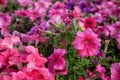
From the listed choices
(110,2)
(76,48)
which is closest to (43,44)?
(76,48)

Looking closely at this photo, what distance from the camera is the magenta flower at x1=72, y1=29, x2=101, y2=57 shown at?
Answer: 2418mm

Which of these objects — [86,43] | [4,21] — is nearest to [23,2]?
[4,21]

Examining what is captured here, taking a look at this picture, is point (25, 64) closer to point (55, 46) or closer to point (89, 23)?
point (55, 46)

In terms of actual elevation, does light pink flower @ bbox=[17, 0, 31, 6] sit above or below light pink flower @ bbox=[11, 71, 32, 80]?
above

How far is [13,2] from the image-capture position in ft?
15.2

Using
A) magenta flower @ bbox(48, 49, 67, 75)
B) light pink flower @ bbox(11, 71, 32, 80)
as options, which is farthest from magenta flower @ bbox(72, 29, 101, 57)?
light pink flower @ bbox(11, 71, 32, 80)

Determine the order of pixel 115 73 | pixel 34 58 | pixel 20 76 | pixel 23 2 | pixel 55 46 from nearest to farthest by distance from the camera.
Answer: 1. pixel 20 76
2. pixel 34 58
3. pixel 115 73
4. pixel 55 46
5. pixel 23 2

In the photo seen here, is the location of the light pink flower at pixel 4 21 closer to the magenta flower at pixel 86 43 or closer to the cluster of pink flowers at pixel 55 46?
the cluster of pink flowers at pixel 55 46

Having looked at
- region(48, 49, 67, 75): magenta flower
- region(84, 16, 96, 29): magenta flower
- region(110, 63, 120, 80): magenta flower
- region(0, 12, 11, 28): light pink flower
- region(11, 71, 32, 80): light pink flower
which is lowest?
region(110, 63, 120, 80): magenta flower

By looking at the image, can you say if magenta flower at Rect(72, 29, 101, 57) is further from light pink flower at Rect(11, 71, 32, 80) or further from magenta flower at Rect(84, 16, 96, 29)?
light pink flower at Rect(11, 71, 32, 80)

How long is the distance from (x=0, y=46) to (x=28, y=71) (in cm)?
44

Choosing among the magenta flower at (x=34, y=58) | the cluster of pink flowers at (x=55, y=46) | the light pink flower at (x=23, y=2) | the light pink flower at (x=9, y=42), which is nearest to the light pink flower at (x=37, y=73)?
the cluster of pink flowers at (x=55, y=46)

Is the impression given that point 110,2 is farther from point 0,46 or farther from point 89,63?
point 0,46

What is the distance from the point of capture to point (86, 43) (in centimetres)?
245
